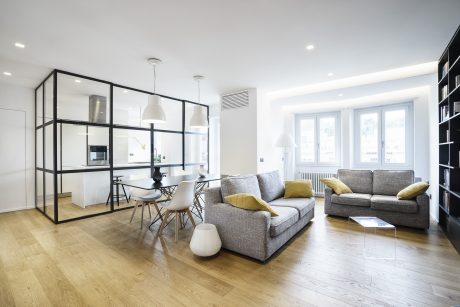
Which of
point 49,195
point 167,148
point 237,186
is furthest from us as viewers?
point 167,148

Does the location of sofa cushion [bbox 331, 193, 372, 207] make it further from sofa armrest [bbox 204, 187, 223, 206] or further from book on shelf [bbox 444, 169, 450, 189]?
sofa armrest [bbox 204, 187, 223, 206]

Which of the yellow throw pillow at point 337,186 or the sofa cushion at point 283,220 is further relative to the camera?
the yellow throw pillow at point 337,186

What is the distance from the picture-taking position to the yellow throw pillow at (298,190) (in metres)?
3.83

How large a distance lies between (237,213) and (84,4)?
2741 millimetres

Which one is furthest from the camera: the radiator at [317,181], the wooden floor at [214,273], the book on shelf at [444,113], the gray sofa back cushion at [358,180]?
the radiator at [317,181]

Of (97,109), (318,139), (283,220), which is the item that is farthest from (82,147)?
(318,139)

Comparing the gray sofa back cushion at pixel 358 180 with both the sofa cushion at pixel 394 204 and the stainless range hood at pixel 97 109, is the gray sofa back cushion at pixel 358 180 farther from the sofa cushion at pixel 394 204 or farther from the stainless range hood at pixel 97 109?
the stainless range hood at pixel 97 109

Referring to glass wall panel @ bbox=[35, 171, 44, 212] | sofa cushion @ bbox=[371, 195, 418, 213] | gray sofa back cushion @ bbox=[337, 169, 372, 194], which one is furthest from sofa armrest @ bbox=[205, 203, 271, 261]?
glass wall panel @ bbox=[35, 171, 44, 212]

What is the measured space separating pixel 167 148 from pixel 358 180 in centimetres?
442

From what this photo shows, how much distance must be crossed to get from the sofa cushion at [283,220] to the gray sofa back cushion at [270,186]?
495 mm

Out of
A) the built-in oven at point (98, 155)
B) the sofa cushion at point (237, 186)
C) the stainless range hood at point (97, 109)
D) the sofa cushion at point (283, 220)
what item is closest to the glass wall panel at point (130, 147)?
the built-in oven at point (98, 155)

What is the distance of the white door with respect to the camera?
4527mm

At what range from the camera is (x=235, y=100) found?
539cm

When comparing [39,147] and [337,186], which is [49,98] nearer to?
[39,147]
